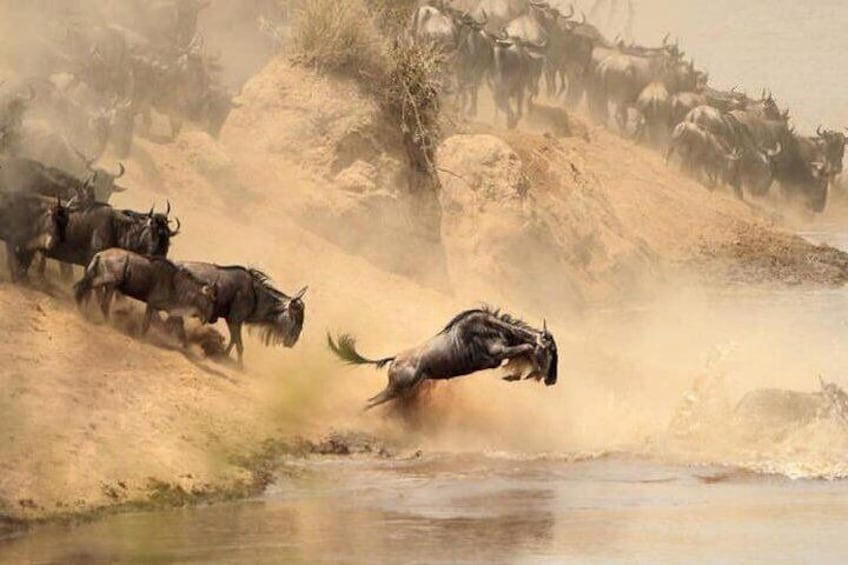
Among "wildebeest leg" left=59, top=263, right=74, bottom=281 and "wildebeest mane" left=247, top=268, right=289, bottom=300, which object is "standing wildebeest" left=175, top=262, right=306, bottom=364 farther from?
"wildebeest leg" left=59, top=263, right=74, bottom=281

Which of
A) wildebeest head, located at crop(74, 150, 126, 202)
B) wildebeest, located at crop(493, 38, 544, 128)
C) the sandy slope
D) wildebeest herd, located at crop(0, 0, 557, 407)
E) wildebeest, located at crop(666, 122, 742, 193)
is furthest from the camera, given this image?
wildebeest, located at crop(666, 122, 742, 193)

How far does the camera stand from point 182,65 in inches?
1297

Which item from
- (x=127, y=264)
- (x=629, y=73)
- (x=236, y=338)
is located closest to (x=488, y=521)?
(x=236, y=338)

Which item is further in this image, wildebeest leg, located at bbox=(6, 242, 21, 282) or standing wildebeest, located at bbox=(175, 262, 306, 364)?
standing wildebeest, located at bbox=(175, 262, 306, 364)

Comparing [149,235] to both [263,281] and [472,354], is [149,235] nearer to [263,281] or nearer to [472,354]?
[263,281]

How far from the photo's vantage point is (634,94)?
56.8 metres

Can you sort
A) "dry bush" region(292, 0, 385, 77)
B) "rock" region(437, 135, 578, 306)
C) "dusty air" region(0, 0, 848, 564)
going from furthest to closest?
"rock" region(437, 135, 578, 306) < "dry bush" region(292, 0, 385, 77) < "dusty air" region(0, 0, 848, 564)

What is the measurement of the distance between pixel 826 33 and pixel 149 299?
7826 centimetres

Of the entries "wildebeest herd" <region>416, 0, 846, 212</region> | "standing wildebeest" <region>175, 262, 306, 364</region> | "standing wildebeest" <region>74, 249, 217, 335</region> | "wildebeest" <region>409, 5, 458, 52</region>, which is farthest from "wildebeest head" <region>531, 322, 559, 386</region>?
"wildebeest herd" <region>416, 0, 846, 212</region>

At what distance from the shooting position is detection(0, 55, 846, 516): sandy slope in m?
20.2

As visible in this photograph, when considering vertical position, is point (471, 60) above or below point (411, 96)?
above

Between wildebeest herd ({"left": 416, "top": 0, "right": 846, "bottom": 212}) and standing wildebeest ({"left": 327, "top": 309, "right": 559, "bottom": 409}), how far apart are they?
2518 cm

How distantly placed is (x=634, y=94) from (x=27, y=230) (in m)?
34.8

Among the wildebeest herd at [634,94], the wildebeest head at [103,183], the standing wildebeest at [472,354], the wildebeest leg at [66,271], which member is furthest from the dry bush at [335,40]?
the wildebeest herd at [634,94]
